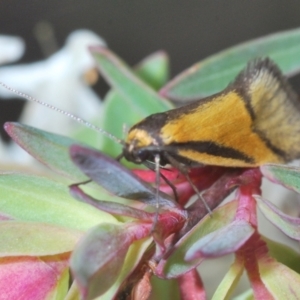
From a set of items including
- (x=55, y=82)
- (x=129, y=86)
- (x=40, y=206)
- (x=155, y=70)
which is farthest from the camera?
(x=55, y=82)

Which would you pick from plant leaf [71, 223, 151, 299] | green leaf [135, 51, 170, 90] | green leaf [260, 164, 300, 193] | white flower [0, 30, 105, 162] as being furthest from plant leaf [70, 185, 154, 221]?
white flower [0, 30, 105, 162]

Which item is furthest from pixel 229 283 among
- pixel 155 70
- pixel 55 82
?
pixel 55 82

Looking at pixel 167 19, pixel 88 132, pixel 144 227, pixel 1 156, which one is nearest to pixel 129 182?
pixel 144 227

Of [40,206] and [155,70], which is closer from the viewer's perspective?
[40,206]

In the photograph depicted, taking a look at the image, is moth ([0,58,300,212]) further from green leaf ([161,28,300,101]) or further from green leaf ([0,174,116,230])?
green leaf ([161,28,300,101])

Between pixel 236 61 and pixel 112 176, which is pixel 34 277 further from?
pixel 236 61
